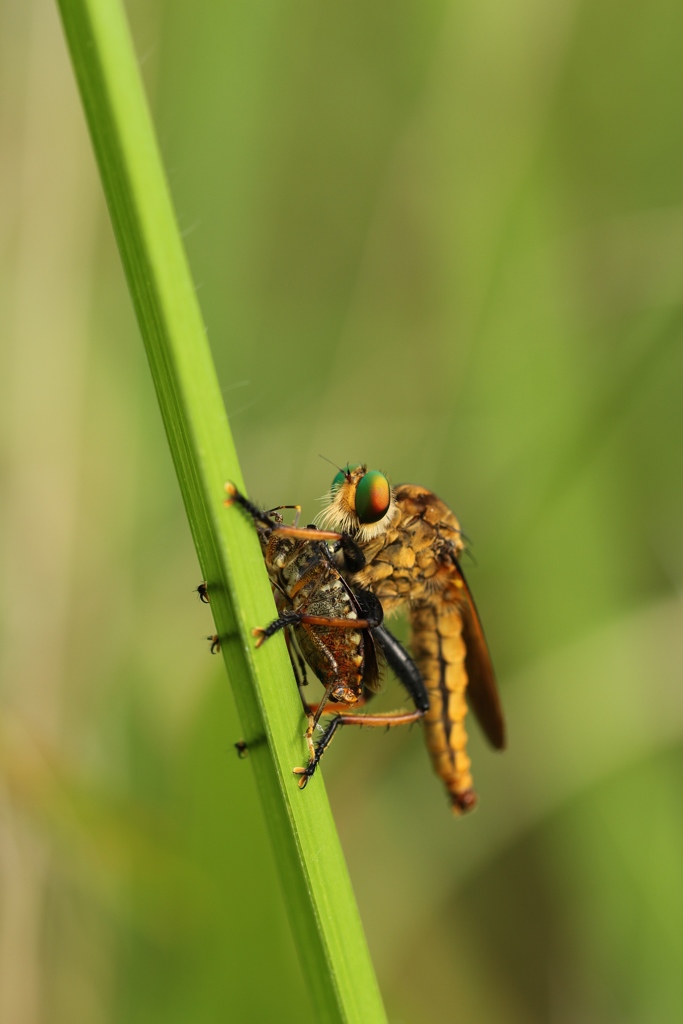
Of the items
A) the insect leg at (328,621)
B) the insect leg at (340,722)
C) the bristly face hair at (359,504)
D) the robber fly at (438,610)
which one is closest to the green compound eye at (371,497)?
the bristly face hair at (359,504)

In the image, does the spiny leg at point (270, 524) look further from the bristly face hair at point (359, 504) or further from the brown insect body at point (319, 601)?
the bristly face hair at point (359, 504)

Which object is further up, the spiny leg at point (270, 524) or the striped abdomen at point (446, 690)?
the spiny leg at point (270, 524)

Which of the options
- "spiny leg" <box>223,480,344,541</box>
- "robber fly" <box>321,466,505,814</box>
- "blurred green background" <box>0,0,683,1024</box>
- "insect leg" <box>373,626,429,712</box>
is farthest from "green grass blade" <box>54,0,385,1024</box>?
"blurred green background" <box>0,0,683,1024</box>

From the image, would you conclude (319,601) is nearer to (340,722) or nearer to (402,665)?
(340,722)

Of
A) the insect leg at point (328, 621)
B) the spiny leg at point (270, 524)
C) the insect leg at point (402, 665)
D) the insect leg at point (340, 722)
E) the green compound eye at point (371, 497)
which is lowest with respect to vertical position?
the insect leg at point (340, 722)

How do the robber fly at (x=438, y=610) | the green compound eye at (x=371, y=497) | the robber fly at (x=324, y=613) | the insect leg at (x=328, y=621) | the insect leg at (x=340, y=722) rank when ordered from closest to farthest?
the insect leg at (x=340, y=722), the insect leg at (x=328, y=621), the robber fly at (x=324, y=613), the green compound eye at (x=371, y=497), the robber fly at (x=438, y=610)

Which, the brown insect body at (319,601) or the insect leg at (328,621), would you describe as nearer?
the insect leg at (328,621)

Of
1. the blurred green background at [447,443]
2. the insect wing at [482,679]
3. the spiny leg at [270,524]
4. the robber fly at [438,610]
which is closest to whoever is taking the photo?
the spiny leg at [270,524]

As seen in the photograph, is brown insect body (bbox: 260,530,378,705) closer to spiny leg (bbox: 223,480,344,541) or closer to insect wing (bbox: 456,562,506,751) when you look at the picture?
spiny leg (bbox: 223,480,344,541)

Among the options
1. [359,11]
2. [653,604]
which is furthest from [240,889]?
[359,11]
